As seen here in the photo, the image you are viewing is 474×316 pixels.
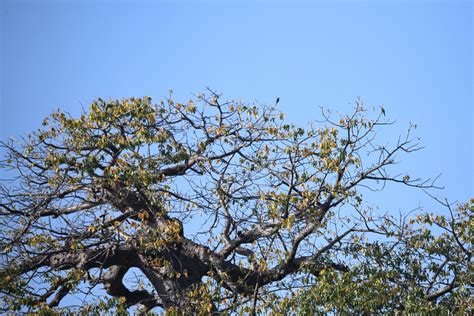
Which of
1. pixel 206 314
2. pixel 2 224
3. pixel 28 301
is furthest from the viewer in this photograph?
pixel 2 224

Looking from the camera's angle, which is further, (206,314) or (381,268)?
(381,268)

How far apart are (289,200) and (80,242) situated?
125 inches

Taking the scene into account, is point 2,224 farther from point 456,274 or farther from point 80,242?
point 456,274

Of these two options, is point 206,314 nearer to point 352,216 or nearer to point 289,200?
point 289,200

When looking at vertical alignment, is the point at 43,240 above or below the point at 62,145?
below

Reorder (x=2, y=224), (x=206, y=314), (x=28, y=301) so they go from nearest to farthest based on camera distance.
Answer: (x=206, y=314) < (x=28, y=301) < (x=2, y=224)

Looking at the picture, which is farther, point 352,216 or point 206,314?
point 352,216

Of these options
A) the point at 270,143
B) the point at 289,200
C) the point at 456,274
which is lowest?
the point at 456,274

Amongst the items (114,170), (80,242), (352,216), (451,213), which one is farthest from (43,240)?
(451,213)

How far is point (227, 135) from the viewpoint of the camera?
553 inches

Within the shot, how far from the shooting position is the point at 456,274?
13062 mm

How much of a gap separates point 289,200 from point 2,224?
4.46 metres

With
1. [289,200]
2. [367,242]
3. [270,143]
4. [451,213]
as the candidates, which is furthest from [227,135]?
[451,213]

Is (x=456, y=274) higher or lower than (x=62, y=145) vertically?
lower
